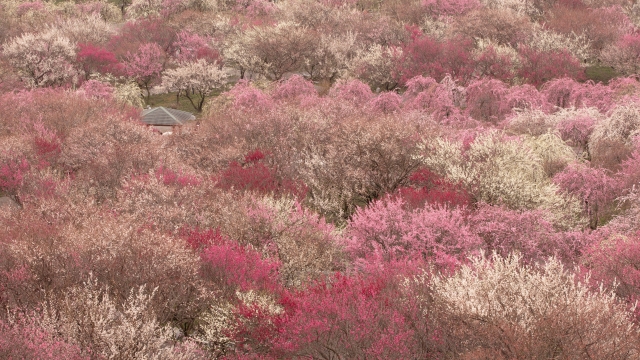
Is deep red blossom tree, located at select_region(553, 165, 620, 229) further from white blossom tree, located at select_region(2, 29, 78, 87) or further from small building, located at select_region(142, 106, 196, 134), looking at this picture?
white blossom tree, located at select_region(2, 29, 78, 87)

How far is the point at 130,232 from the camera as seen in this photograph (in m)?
24.4

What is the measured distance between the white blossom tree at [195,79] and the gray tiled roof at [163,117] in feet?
25.2

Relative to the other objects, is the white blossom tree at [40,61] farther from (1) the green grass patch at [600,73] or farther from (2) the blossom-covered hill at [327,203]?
(1) the green grass patch at [600,73]

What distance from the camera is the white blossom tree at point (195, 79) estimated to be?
7312cm

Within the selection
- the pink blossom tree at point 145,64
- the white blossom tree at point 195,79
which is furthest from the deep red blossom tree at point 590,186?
the pink blossom tree at point 145,64

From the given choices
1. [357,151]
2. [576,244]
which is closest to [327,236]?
[357,151]

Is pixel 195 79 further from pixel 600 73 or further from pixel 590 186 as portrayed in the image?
pixel 590 186

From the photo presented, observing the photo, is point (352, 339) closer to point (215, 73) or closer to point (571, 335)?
point (571, 335)

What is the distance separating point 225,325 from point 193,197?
10.8 meters

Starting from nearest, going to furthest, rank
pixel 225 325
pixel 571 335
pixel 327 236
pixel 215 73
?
pixel 571 335, pixel 225 325, pixel 327 236, pixel 215 73

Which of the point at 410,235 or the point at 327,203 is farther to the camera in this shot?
the point at 327,203

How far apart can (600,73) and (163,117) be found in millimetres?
50258

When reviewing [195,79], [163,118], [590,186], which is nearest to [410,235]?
[590,186]

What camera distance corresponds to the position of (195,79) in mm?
73562
